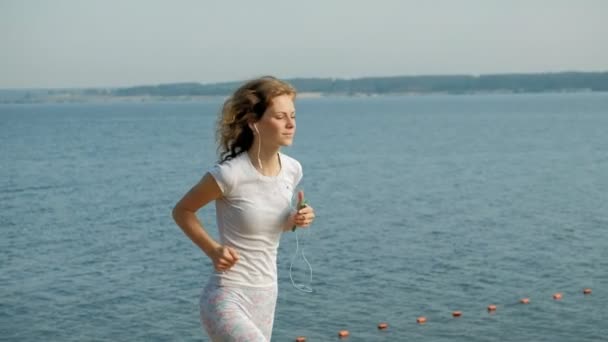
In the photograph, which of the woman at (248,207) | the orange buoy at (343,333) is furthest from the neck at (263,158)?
the orange buoy at (343,333)

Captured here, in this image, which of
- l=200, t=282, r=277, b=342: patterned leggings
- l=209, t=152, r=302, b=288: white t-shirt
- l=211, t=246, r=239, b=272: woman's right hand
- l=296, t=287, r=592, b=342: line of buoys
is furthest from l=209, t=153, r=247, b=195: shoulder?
l=296, t=287, r=592, b=342: line of buoys

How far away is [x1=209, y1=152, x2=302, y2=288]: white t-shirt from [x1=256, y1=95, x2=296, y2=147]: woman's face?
197 mm

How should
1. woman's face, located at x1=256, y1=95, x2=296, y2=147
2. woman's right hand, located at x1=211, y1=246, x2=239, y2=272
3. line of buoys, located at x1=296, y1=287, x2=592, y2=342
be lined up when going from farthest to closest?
line of buoys, located at x1=296, y1=287, x2=592, y2=342 < woman's face, located at x1=256, y1=95, x2=296, y2=147 < woman's right hand, located at x1=211, y1=246, x2=239, y2=272

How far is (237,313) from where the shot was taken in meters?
5.32

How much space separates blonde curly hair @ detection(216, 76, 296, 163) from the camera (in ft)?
18.3

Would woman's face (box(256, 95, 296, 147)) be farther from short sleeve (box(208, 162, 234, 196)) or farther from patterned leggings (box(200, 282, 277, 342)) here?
patterned leggings (box(200, 282, 277, 342))

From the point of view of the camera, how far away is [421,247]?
111 ft

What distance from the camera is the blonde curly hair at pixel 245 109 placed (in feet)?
18.3

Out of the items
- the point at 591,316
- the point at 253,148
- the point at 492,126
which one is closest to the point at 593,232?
the point at 591,316

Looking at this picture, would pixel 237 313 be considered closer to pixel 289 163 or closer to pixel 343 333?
pixel 289 163


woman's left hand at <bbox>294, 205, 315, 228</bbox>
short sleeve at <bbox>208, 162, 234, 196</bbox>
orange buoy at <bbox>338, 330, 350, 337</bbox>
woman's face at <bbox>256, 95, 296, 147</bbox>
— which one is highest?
woman's face at <bbox>256, 95, 296, 147</bbox>

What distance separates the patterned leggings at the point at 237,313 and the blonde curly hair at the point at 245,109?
785 millimetres

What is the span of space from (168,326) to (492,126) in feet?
375

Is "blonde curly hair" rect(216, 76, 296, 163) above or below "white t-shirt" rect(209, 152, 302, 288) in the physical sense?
above
